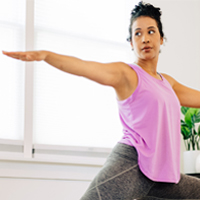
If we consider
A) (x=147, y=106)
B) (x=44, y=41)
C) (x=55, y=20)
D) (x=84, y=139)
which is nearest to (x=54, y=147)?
(x=84, y=139)

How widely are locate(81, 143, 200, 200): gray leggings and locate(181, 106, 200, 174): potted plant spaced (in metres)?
1.24

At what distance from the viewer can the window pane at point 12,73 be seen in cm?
252

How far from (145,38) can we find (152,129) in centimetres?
40

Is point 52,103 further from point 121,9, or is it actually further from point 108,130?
point 121,9

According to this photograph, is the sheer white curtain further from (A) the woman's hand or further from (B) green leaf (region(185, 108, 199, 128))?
(A) the woman's hand

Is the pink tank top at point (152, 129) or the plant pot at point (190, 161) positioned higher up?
the pink tank top at point (152, 129)

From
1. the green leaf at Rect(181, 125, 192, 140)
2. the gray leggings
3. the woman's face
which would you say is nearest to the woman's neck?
the woman's face

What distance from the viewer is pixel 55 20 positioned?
2.79 metres

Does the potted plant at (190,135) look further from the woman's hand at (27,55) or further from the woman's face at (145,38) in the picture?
the woman's hand at (27,55)

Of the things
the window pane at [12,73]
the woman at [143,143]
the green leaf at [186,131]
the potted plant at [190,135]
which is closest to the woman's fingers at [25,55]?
the woman at [143,143]

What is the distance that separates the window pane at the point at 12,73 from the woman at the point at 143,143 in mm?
1182

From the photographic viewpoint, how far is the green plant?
9.68ft

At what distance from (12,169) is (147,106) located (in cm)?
127

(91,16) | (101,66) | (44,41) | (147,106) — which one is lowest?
(147,106)
